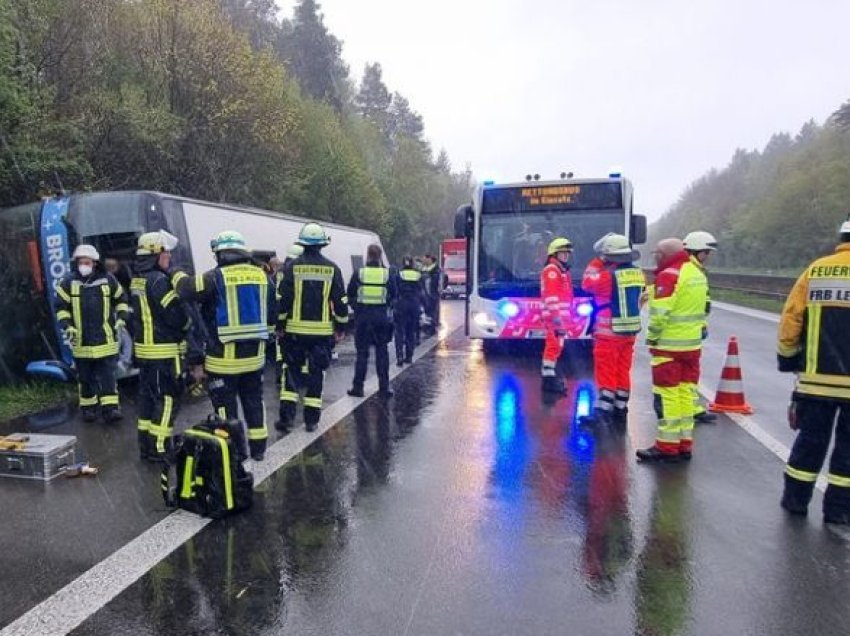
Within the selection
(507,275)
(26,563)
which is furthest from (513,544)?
(507,275)

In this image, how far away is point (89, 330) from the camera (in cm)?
698

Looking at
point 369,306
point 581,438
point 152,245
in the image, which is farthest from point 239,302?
point 581,438

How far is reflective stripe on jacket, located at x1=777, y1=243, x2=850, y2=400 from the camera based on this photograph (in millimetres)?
4277

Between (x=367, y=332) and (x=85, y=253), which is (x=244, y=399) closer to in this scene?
(x=367, y=332)

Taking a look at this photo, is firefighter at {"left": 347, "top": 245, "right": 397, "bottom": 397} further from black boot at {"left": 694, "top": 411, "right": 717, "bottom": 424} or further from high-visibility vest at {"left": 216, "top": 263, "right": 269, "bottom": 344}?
black boot at {"left": 694, "top": 411, "right": 717, "bottom": 424}

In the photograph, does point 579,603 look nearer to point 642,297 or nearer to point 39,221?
point 642,297

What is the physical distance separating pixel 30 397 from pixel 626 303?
701cm

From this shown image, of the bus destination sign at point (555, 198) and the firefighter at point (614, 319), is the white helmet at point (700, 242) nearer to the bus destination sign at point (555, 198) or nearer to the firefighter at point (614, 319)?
the firefighter at point (614, 319)

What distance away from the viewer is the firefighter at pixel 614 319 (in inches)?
265

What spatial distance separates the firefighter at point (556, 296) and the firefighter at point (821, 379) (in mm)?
3532

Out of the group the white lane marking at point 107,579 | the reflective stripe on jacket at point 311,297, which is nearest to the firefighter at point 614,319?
the reflective stripe on jacket at point 311,297

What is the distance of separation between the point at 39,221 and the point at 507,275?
21.9ft

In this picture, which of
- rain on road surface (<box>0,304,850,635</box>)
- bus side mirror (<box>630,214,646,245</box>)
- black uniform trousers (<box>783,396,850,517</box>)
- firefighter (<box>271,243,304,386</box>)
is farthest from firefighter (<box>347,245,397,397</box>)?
black uniform trousers (<box>783,396,850,517</box>)

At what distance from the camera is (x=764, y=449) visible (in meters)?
6.02
